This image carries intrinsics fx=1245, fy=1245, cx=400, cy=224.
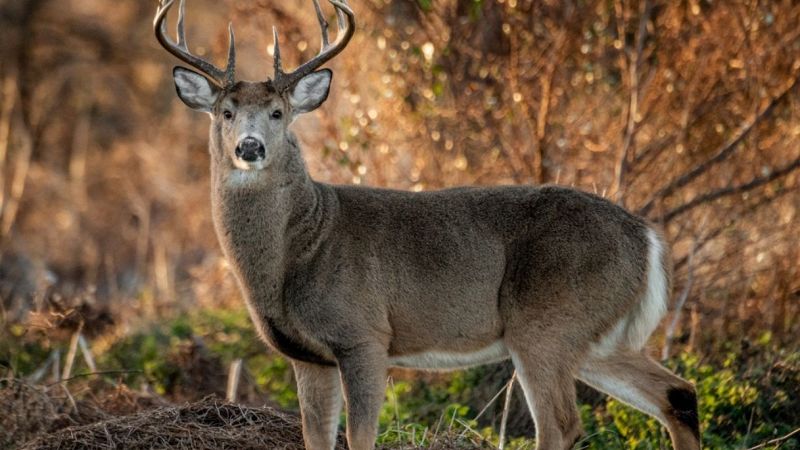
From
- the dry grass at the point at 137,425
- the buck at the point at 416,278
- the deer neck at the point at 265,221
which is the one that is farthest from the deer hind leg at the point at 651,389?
the deer neck at the point at 265,221

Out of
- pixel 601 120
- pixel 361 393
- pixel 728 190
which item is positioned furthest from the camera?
pixel 601 120

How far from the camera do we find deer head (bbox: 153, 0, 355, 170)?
6.36 meters

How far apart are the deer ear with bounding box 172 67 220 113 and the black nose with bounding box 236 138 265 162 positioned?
59 cm

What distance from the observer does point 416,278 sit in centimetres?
657

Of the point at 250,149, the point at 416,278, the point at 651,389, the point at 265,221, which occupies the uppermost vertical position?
the point at 250,149

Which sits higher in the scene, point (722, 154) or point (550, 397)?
point (722, 154)

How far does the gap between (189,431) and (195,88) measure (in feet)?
5.99

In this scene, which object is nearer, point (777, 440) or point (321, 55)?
point (777, 440)

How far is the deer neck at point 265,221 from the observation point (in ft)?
21.0

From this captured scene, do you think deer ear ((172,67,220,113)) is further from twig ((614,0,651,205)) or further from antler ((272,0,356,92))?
twig ((614,0,651,205))

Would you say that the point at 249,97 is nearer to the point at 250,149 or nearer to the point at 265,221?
the point at 250,149

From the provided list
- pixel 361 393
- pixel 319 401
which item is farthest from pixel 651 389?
pixel 319 401

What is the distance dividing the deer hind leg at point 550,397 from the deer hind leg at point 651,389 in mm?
248

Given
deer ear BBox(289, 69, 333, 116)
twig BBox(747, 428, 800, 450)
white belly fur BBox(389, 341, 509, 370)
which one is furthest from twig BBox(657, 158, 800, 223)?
deer ear BBox(289, 69, 333, 116)
